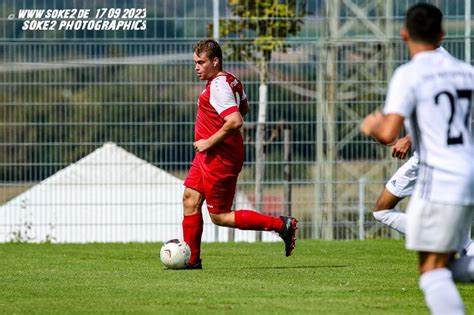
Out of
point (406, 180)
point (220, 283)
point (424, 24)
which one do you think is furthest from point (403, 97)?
point (406, 180)

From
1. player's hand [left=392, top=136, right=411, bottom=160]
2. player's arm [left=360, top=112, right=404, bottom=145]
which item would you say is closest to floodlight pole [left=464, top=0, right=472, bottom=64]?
player's hand [left=392, top=136, right=411, bottom=160]

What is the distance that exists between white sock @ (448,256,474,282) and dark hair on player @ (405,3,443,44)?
4.43 ft

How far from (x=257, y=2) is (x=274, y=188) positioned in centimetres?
261

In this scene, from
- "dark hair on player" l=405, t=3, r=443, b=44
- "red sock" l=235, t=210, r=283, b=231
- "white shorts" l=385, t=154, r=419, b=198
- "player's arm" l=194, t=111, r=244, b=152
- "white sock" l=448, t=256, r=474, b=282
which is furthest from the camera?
"red sock" l=235, t=210, r=283, b=231

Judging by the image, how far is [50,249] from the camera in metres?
15.8

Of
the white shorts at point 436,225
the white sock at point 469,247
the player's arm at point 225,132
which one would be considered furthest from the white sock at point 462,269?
the player's arm at point 225,132

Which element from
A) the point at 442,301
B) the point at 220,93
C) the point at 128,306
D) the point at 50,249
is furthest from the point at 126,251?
the point at 442,301

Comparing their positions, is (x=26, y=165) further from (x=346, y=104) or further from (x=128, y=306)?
(x=128, y=306)

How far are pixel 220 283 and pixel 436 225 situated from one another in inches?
156

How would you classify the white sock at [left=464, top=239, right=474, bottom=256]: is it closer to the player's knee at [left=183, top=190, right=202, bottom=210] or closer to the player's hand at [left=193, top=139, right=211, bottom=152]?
the player's hand at [left=193, top=139, right=211, bottom=152]

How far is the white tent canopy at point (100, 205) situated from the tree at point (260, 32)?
4.57ft

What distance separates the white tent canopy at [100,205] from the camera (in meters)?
17.3

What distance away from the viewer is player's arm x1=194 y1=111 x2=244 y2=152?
11.3 m

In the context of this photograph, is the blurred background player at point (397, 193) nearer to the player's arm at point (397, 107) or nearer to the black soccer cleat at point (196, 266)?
the black soccer cleat at point (196, 266)
